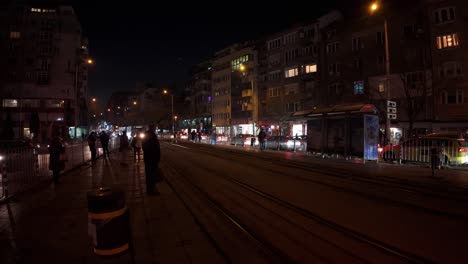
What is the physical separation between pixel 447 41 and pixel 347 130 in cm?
2398

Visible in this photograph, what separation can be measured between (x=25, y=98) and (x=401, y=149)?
213ft

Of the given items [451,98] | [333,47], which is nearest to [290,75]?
[333,47]

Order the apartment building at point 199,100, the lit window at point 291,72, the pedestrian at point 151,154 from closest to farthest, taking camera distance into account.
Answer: the pedestrian at point 151,154
the lit window at point 291,72
the apartment building at point 199,100

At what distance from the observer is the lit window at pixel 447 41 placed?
1310 inches

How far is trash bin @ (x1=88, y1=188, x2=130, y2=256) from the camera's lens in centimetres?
409

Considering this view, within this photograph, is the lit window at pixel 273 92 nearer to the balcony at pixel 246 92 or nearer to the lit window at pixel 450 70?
the balcony at pixel 246 92

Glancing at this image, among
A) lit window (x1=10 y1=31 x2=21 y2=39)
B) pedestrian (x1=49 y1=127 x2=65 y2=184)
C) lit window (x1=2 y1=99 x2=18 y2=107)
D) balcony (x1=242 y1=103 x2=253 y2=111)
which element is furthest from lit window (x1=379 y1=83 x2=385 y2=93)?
lit window (x1=10 y1=31 x2=21 y2=39)

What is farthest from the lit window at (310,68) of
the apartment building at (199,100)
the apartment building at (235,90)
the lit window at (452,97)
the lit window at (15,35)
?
the lit window at (15,35)

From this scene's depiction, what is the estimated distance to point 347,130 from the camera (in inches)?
750

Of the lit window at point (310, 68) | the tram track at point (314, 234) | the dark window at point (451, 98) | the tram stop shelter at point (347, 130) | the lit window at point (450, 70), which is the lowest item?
the tram track at point (314, 234)

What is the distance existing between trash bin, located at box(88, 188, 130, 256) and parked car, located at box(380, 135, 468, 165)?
1572 cm

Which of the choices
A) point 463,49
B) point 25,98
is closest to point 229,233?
point 463,49

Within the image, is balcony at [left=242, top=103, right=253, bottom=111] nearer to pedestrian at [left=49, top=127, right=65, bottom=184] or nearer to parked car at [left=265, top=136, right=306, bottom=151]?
parked car at [left=265, top=136, right=306, bottom=151]

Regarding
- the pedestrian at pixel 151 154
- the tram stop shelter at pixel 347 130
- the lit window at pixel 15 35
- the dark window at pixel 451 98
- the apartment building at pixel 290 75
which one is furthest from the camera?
the lit window at pixel 15 35
